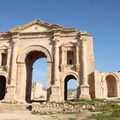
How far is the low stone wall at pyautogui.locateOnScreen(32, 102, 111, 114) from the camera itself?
74.0 feet

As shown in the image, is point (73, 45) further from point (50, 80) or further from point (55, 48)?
point (50, 80)

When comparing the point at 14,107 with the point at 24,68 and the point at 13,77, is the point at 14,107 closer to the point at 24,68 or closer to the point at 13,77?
the point at 13,77

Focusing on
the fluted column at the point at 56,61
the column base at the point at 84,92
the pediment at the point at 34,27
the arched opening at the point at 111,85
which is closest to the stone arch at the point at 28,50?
the fluted column at the point at 56,61

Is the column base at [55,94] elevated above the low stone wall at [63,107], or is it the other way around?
the column base at [55,94]

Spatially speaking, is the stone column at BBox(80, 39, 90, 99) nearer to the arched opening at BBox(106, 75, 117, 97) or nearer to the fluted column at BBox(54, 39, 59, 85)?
the arched opening at BBox(106, 75, 117, 97)

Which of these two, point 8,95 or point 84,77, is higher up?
point 84,77

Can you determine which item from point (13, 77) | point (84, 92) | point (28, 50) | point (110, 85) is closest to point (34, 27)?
point (28, 50)

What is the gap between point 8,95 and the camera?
102ft

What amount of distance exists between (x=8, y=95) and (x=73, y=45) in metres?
10.3

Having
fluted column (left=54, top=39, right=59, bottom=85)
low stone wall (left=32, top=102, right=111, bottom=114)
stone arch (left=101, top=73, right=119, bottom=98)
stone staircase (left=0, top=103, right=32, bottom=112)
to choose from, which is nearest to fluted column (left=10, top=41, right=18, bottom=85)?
fluted column (left=54, top=39, right=59, bottom=85)

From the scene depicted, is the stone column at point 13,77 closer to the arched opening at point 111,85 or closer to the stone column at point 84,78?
the stone column at point 84,78

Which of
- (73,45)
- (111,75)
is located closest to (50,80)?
(73,45)

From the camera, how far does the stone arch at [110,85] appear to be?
30.0m

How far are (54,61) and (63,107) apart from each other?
369 inches
